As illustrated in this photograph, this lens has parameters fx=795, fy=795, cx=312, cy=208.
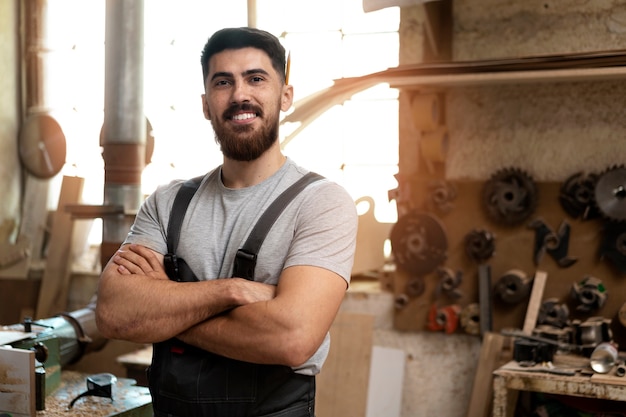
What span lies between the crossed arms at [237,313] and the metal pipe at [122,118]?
1873mm

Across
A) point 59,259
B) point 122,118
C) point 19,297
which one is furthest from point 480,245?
point 19,297

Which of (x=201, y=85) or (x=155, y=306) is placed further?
(x=201, y=85)

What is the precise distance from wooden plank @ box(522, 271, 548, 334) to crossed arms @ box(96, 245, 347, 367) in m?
1.72

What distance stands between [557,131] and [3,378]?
2.41 meters

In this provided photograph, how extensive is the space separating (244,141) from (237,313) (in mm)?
431

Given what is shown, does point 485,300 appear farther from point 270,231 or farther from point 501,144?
point 270,231

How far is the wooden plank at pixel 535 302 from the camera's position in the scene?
3.33 metres

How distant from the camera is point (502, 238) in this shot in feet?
11.4

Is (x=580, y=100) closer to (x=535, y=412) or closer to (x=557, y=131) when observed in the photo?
(x=557, y=131)

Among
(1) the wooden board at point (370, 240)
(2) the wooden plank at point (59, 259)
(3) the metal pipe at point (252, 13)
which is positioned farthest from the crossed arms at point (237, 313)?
(2) the wooden plank at point (59, 259)

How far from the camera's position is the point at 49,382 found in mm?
2662

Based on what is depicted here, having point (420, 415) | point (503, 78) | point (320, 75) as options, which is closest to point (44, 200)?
point (320, 75)

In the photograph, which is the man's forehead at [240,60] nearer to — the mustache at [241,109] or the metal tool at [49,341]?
the mustache at [241,109]

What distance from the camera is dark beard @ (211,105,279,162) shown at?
195 centimetres
